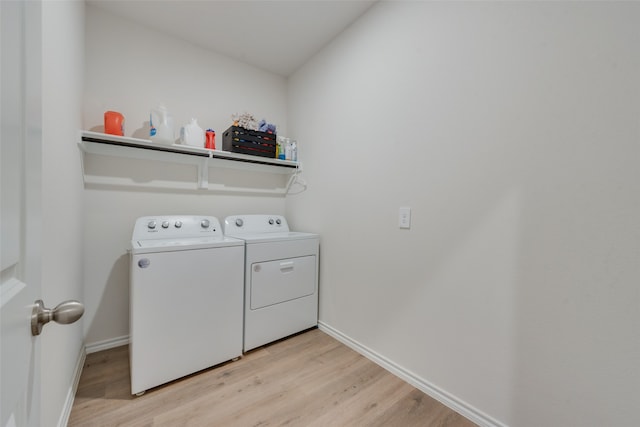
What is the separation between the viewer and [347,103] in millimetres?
2076

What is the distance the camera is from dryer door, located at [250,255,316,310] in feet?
6.29

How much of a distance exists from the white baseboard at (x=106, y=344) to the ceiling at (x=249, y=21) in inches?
95.9

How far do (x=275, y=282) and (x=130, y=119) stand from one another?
1679 mm

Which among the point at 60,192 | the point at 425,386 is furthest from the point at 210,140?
the point at 425,386

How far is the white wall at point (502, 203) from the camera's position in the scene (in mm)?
967

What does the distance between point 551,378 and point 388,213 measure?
1.09 metres

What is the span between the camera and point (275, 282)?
6.61 feet

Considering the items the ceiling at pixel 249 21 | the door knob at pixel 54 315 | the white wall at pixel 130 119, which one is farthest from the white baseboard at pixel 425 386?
the ceiling at pixel 249 21

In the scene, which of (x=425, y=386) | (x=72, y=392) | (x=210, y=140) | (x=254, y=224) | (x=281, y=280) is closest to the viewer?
(x=72, y=392)

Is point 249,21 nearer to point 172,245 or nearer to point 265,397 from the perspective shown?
point 172,245

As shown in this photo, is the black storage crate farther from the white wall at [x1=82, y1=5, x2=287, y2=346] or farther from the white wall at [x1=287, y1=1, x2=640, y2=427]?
the white wall at [x1=287, y1=1, x2=640, y2=427]

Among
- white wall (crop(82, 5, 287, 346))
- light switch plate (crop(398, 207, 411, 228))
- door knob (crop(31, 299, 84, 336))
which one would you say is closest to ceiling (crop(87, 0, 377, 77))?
white wall (crop(82, 5, 287, 346))

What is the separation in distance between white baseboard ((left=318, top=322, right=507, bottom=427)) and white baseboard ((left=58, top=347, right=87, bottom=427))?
1.62 m

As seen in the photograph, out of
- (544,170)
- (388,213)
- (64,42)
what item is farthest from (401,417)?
(64,42)
